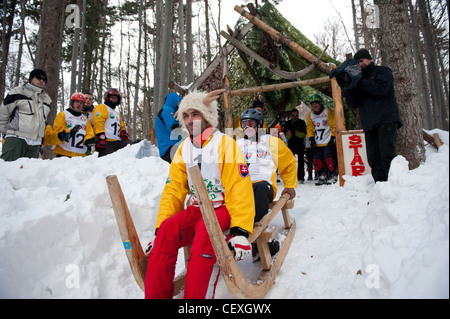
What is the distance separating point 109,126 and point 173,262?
410 centimetres

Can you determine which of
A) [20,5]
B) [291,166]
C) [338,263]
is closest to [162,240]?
[338,263]

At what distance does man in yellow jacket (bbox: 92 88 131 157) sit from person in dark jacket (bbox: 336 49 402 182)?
401 cm

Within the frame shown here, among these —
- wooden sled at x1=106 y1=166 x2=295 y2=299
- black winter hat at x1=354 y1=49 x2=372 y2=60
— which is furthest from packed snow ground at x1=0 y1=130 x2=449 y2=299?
black winter hat at x1=354 y1=49 x2=372 y2=60

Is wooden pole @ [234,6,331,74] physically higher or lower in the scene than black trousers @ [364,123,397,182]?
higher

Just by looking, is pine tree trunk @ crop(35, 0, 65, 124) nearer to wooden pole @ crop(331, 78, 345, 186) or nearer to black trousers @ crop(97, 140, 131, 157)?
black trousers @ crop(97, 140, 131, 157)

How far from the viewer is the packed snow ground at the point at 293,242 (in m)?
1.46

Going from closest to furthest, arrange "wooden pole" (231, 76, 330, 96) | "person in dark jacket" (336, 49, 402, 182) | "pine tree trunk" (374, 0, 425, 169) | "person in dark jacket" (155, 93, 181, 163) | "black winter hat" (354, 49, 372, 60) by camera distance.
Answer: "person in dark jacket" (336, 49, 402, 182)
"black winter hat" (354, 49, 372, 60)
"person in dark jacket" (155, 93, 181, 163)
"pine tree trunk" (374, 0, 425, 169)
"wooden pole" (231, 76, 330, 96)

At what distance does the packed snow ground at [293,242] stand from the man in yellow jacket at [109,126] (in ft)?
3.69

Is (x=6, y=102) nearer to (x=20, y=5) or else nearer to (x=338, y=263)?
(x=338, y=263)

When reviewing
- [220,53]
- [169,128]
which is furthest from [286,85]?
[169,128]

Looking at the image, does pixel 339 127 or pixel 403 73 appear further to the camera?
pixel 339 127

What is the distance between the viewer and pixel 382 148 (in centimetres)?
348

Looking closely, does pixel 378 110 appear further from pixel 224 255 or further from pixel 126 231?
pixel 126 231

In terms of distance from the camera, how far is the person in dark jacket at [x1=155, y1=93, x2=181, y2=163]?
158 inches
